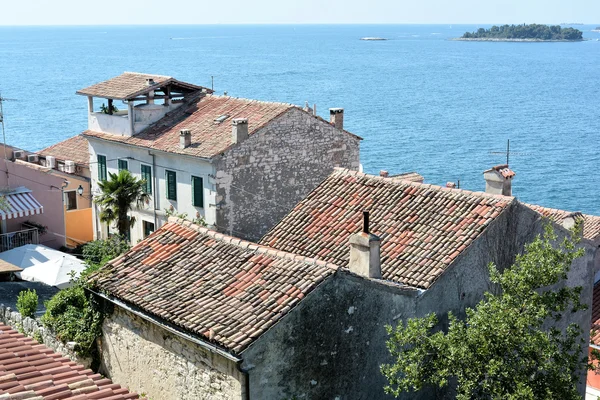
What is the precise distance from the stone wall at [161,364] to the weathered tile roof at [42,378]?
3116mm

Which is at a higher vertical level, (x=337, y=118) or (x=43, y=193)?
(x=337, y=118)

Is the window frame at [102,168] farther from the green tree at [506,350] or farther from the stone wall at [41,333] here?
the green tree at [506,350]

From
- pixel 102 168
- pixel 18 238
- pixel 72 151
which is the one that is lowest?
pixel 18 238

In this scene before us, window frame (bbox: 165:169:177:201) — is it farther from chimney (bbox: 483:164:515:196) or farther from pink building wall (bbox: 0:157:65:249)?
chimney (bbox: 483:164:515:196)

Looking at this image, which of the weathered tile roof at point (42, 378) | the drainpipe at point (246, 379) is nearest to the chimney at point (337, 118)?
the drainpipe at point (246, 379)

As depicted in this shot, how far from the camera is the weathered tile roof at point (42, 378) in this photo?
364 inches

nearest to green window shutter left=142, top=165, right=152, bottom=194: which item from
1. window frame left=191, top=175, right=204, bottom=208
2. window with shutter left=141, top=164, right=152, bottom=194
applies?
window with shutter left=141, top=164, right=152, bottom=194

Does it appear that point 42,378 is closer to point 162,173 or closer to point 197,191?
point 197,191

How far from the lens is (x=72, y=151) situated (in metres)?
44.3

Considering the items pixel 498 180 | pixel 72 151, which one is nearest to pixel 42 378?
pixel 498 180

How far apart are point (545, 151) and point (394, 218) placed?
68.3m

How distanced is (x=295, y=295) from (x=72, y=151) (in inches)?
1311

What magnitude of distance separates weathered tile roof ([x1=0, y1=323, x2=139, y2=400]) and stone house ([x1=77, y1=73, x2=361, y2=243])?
732 inches

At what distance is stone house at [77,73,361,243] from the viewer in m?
29.7
